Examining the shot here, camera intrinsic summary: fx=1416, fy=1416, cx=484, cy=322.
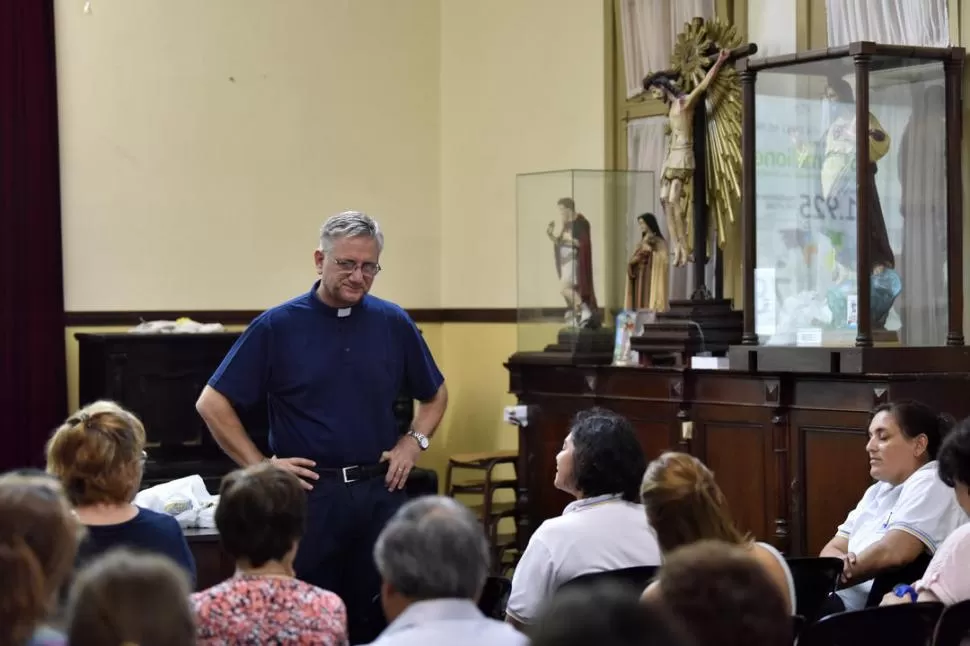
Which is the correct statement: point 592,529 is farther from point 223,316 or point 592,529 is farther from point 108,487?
point 223,316

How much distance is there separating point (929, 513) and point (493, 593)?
4.78 ft

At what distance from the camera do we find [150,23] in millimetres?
9172

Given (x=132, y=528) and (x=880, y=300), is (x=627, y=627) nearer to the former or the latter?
(x=132, y=528)

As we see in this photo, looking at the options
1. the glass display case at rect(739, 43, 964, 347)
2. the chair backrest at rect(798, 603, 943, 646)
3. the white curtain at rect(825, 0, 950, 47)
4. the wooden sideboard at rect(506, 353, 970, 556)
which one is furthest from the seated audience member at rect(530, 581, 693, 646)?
the white curtain at rect(825, 0, 950, 47)

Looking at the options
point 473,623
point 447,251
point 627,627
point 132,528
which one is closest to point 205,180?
point 447,251

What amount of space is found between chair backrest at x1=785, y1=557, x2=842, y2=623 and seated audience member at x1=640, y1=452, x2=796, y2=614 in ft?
Result: 2.27

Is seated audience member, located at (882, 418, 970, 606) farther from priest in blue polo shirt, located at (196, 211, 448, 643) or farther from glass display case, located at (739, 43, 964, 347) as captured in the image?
glass display case, located at (739, 43, 964, 347)

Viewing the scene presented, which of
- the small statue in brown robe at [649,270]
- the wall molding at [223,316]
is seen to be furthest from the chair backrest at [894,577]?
the wall molding at [223,316]

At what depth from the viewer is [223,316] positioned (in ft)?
30.8

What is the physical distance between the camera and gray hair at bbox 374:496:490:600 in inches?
93.5

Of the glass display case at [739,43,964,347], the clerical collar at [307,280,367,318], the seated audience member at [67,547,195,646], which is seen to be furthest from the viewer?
the glass display case at [739,43,964,347]

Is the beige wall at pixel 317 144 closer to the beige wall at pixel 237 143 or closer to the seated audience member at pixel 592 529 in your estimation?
the beige wall at pixel 237 143

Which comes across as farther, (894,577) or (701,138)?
(701,138)

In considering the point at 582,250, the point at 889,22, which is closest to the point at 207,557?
the point at 582,250
